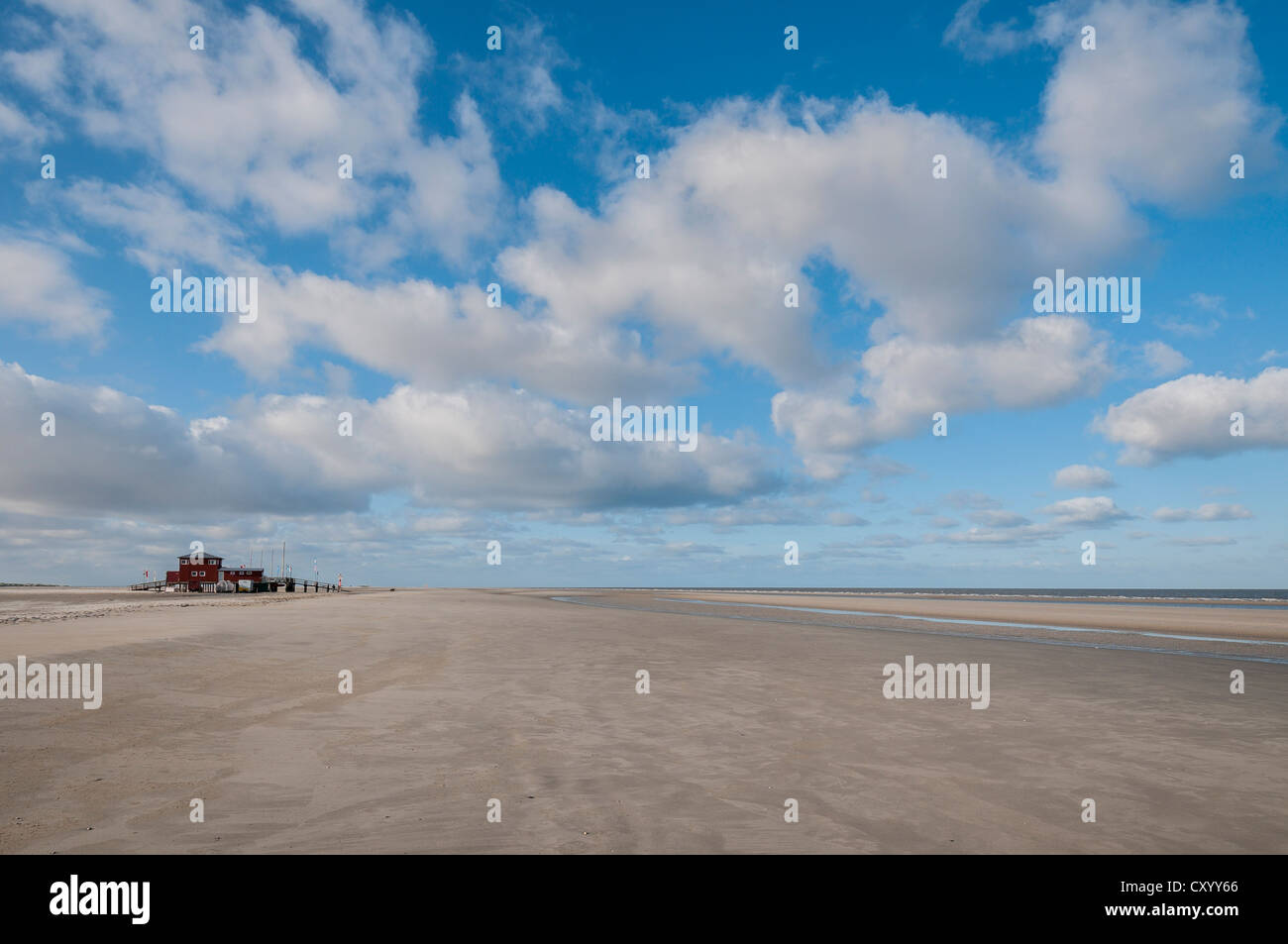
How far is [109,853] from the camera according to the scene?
242 inches

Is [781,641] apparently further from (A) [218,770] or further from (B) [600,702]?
(A) [218,770]

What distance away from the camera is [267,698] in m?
13.2

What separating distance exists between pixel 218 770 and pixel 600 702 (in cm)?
701

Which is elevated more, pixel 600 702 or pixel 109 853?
pixel 109 853

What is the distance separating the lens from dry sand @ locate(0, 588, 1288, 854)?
6.71 m

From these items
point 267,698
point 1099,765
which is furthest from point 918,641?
point 267,698

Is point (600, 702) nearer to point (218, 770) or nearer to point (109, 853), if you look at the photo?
point (218, 770)

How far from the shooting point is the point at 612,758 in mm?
9523

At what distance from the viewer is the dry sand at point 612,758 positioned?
671cm
